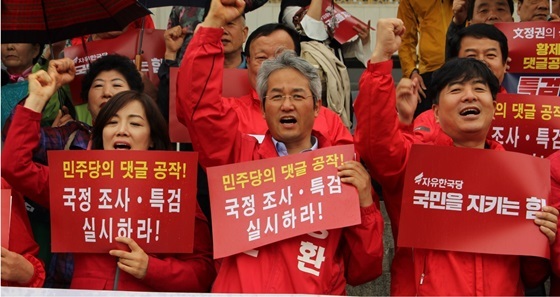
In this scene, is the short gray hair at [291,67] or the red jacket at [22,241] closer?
the red jacket at [22,241]

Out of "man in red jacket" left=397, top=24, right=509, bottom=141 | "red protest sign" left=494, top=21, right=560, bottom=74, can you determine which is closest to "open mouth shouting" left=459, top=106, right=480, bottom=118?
"man in red jacket" left=397, top=24, right=509, bottom=141

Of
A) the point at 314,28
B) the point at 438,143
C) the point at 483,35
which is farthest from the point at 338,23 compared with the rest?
the point at 438,143

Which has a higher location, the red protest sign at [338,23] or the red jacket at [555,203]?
the red protest sign at [338,23]

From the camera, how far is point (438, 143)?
5.12 m

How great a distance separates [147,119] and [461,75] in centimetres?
161

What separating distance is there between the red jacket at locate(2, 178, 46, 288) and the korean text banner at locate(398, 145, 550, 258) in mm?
1741

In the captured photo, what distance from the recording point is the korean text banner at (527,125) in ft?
18.3

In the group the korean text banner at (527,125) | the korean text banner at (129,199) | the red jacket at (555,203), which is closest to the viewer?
the red jacket at (555,203)

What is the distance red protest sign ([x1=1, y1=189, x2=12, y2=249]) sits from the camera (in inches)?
178

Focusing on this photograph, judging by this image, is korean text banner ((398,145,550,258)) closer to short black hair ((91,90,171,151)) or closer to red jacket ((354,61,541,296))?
red jacket ((354,61,541,296))

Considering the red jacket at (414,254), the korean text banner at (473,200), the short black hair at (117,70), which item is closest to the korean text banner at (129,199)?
the red jacket at (414,254)

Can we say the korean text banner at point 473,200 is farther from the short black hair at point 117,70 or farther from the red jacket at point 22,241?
the short black hair at point 117,70

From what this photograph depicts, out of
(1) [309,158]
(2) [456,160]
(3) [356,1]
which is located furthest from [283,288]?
(3) [356,1]

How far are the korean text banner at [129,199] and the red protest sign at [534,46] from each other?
250 centimetres
